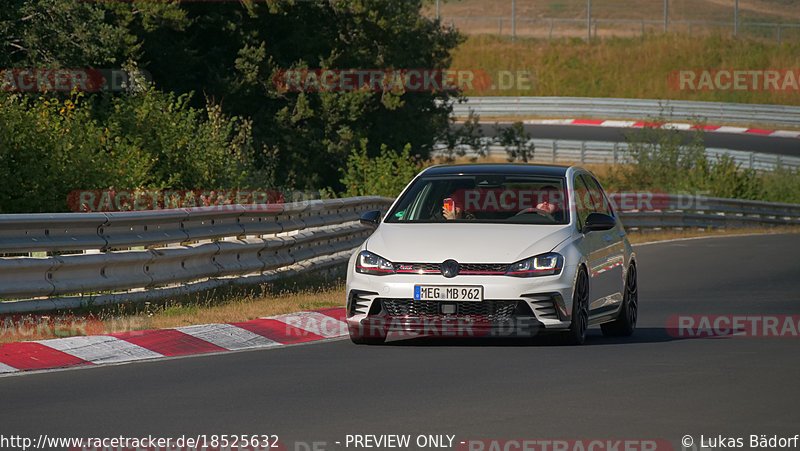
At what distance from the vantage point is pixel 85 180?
722 inches

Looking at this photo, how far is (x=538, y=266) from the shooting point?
11.2 m

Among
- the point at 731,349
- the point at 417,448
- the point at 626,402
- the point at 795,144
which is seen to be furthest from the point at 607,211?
the point at 795,144

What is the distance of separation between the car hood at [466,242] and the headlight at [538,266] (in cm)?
4

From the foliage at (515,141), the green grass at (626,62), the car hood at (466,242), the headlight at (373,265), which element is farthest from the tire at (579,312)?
the green grass at (626,62)

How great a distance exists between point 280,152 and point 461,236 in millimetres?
21897

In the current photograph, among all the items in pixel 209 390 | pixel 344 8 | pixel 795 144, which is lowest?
pixel 795 144

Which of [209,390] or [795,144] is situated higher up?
[209,390]

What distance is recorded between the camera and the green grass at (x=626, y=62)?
234 feet

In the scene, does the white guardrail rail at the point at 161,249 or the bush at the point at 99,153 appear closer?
the white guardrail rail at the point at 161,249

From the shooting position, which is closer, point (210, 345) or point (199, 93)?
point (210, 345)

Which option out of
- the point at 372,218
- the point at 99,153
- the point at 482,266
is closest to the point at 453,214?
the point at 372,218

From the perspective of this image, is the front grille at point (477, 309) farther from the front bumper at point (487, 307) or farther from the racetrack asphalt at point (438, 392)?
the racetrack asphalt at point (438, 392)

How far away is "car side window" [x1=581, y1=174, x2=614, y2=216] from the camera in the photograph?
13305mm

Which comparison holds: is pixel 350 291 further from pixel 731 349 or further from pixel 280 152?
pixel 280 152
